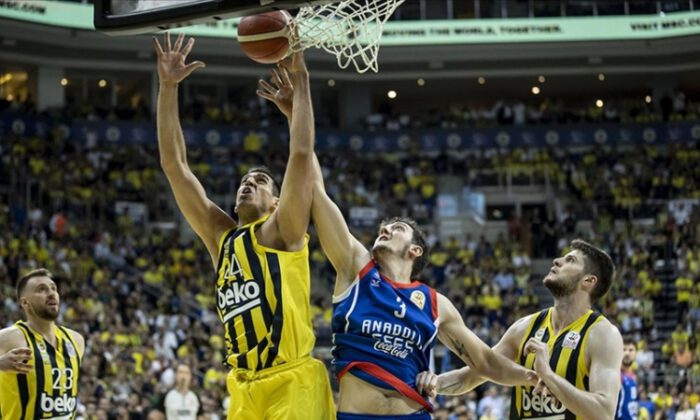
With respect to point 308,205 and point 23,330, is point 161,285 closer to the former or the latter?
point 23,330

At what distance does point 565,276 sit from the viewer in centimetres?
678

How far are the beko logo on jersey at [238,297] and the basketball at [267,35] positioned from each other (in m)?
1.23

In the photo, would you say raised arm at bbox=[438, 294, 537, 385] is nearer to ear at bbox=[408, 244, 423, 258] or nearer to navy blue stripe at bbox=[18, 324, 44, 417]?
ear at bbox=[408, 244, 423, 258]

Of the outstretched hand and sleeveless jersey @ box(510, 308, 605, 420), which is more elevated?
the outstretched hand

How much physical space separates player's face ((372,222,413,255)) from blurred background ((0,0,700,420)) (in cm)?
1420

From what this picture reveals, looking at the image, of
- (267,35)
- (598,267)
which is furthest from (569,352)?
(267,35)

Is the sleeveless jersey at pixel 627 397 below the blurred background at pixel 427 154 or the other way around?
below

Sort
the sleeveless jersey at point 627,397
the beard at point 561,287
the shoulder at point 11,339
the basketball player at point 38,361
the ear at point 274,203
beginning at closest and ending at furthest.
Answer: the ear at point 274,203 < the beard at point 561,287 < the basketball player at point 38,361 < the shoulder at point 11,339 < the sleeveless jersey at point 627,397

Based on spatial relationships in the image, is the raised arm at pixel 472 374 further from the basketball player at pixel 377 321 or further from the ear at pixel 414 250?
the ear at pixel 414 250

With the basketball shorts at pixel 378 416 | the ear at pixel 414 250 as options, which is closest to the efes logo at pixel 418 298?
the ear at pixel 414 250

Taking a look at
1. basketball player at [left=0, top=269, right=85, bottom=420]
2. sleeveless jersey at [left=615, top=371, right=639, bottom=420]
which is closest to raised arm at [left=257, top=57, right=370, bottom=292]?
basketball player at [left=0, top=269, right=85, bottom=420]

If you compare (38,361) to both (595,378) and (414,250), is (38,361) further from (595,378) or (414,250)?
(595,378)

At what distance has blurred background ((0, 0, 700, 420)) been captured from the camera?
23.3 meters

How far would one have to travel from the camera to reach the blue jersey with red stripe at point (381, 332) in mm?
6117
